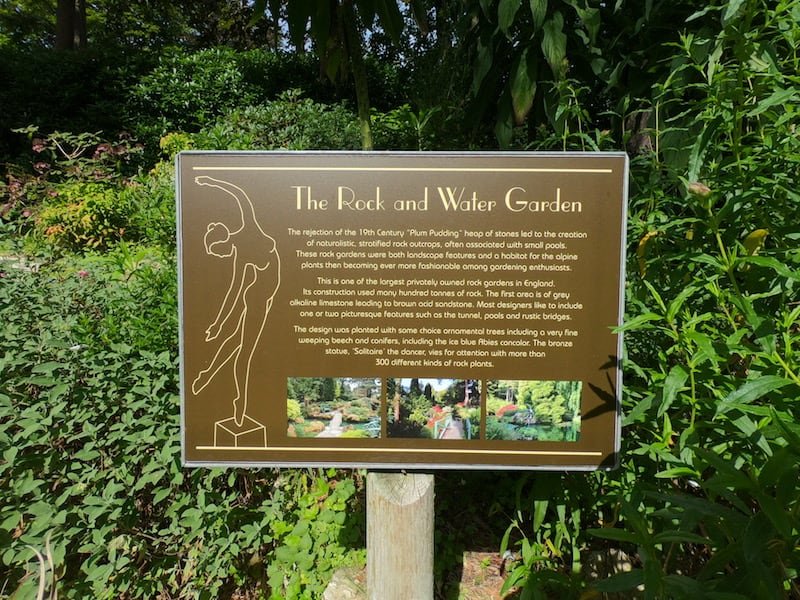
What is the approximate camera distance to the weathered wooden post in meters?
1.87

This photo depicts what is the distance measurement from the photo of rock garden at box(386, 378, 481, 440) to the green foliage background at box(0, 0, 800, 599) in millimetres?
483

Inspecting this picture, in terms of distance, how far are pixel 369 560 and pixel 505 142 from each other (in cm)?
239

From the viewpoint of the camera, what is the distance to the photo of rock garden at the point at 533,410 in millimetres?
1724

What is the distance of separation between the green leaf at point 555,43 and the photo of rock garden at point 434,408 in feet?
6.21

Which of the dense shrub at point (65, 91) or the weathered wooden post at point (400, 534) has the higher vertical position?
the dense shrub at point (65, 91)

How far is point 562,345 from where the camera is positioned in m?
1.71

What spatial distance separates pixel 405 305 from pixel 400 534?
81cm

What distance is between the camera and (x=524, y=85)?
3.08 m

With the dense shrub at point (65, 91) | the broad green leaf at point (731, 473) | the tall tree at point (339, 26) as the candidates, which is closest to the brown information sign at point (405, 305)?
the broad green leaf at point (731, 473)

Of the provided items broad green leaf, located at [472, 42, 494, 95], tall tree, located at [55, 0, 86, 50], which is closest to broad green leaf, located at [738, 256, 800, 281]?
broad green leaf, located at [472, 42, 494, 95]

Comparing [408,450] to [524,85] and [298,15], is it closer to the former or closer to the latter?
[524,85]

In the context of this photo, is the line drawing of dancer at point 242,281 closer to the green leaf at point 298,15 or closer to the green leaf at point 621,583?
the green leaf at point 621,583

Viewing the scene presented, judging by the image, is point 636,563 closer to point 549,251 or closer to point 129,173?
point 549,251

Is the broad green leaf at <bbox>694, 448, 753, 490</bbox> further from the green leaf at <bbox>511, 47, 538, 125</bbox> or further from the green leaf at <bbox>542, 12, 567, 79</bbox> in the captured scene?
the green leaf at <bbox>511, 47, 538, 125</bbox>
